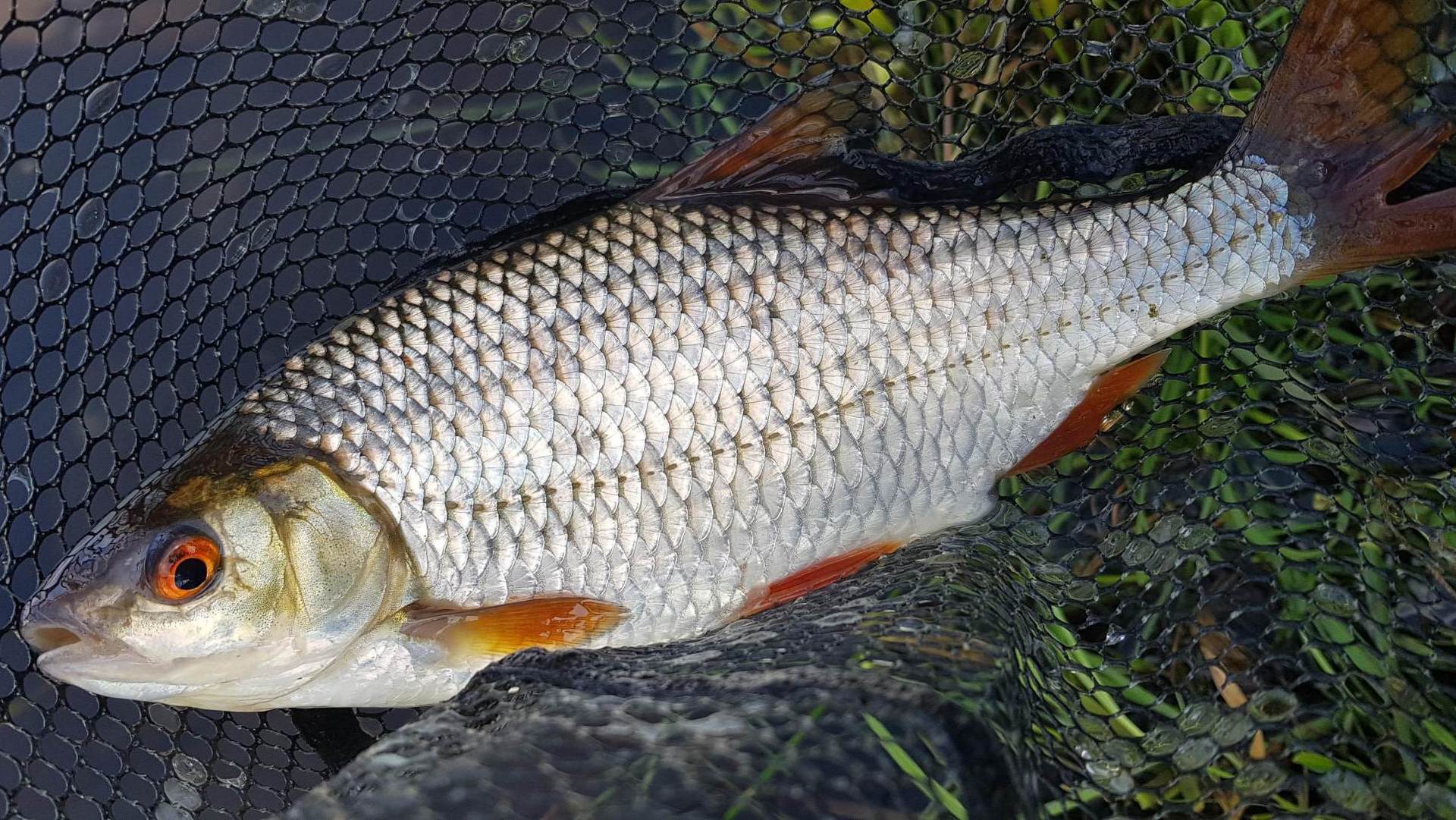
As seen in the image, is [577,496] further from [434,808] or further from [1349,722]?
[1349,722]

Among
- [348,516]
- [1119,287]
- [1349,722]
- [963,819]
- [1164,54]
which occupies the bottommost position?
[1349,722]

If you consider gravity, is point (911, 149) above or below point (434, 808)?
above

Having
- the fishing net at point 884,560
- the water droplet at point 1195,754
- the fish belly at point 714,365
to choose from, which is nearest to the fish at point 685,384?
the fish belly at point 714,365

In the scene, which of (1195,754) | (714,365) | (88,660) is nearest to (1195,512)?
(1195,754)

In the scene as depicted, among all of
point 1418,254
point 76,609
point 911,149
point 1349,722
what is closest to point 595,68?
point 911,149

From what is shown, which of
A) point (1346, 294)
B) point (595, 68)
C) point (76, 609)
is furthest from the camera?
point (595, 68)

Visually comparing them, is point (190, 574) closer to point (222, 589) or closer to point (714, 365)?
point (222, 589)

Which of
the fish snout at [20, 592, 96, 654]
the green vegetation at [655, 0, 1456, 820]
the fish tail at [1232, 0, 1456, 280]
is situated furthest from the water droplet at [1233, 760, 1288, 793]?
the fish snout at [20, 592, 96, 654]

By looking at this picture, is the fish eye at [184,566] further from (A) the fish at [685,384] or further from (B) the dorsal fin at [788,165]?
(B) the dorsal fin at [788,165]
